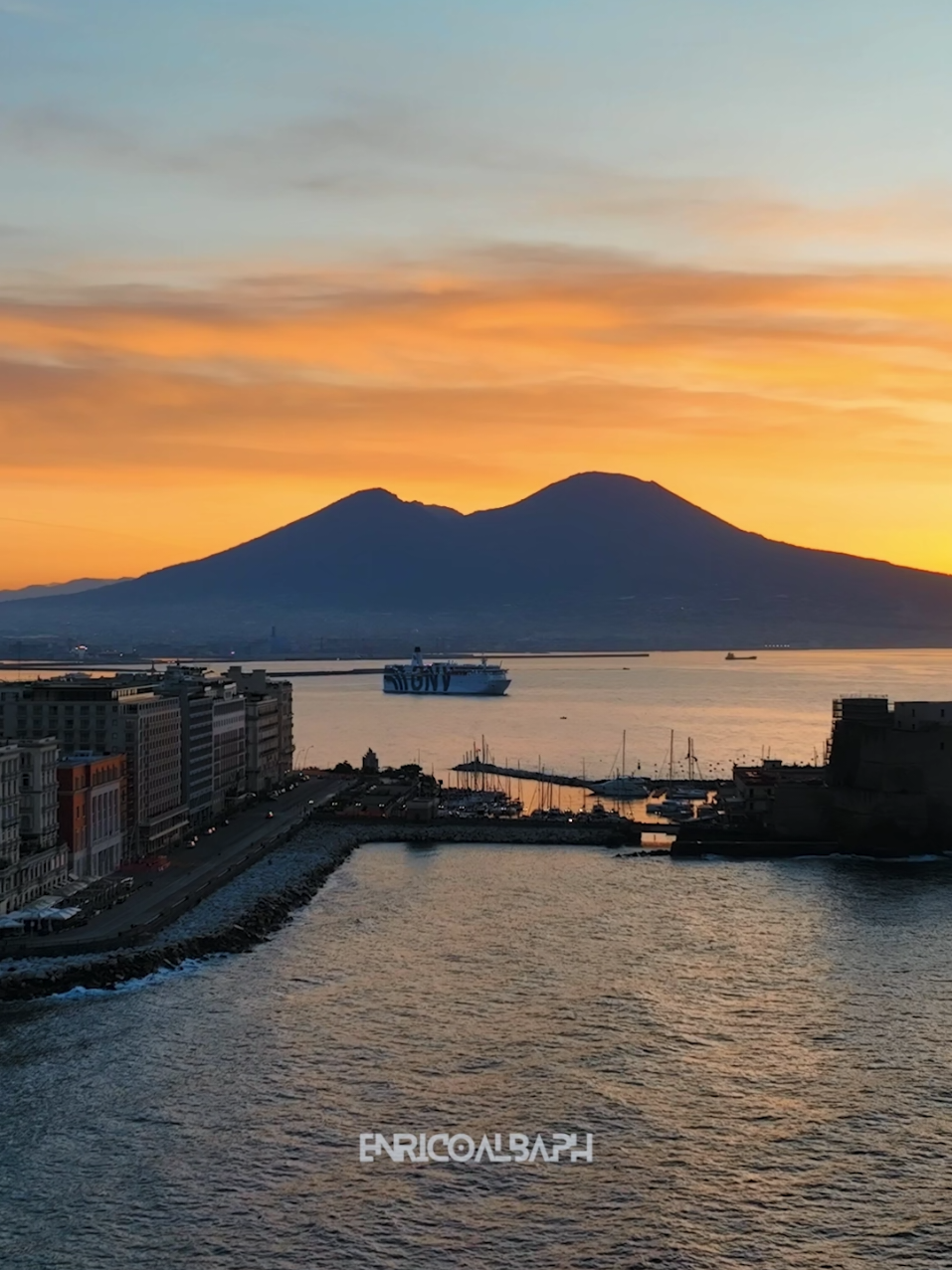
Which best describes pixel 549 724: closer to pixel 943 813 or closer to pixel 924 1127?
→ pixel 943 813

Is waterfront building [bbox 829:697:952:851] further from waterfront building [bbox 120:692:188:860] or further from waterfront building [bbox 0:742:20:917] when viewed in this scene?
waterfront building [bbox 0:742:20:917]

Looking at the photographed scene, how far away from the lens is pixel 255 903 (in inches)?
1104

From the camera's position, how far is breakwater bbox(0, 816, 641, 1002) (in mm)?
22812

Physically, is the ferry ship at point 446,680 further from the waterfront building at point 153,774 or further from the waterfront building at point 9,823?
the waterfront building at point 9,823

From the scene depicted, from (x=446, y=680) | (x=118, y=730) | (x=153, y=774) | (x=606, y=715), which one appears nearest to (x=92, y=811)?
(x=118, y=730)

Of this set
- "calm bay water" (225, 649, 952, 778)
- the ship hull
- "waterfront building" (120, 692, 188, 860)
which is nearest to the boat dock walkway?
"calm bay water" (225, 649, 952, 778)

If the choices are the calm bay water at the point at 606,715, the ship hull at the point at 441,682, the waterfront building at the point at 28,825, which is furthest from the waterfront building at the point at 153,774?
the ship hull at the point at 441,682

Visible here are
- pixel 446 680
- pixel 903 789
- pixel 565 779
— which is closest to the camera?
pixel 903 789

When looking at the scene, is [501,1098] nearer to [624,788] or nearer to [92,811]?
[92,811]

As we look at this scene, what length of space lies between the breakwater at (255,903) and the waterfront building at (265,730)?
5.76m

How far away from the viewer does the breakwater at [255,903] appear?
74.8 ft

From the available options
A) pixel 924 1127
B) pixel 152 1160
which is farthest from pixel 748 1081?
pixel 152 1160

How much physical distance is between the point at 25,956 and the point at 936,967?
43.5 feet

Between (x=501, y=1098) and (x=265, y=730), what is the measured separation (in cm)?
3099
